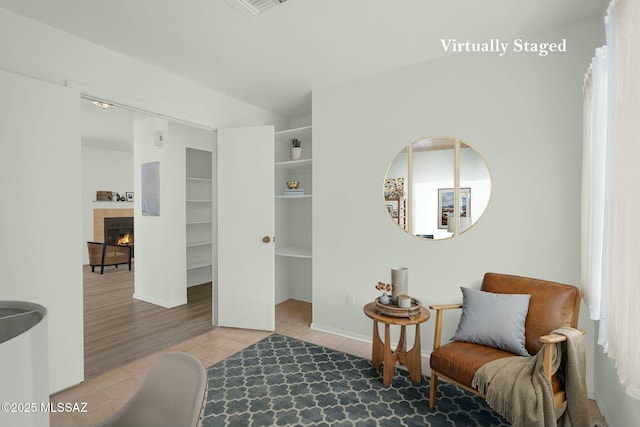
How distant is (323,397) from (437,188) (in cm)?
190

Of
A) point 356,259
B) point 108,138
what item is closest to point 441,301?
point 356,259

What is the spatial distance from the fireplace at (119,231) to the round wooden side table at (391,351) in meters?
7.22

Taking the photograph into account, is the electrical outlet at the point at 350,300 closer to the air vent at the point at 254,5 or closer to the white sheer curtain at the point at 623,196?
the white sheer curtain at the point at 623,196

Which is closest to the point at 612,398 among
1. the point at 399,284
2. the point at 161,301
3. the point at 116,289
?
the point at 399,284

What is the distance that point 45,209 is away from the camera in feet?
7.41

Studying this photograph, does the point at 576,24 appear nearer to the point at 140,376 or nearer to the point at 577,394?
the point at 577,394

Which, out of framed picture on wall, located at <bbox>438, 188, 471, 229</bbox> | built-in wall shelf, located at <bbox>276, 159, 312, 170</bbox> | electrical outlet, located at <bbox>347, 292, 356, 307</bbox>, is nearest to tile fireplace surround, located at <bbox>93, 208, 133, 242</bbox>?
built-in wall shelf, located at <bbox>276, 159, 312, 170</bbox>

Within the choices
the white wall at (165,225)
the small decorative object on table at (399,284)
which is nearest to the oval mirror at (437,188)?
the small decorative object on table at (399,284)

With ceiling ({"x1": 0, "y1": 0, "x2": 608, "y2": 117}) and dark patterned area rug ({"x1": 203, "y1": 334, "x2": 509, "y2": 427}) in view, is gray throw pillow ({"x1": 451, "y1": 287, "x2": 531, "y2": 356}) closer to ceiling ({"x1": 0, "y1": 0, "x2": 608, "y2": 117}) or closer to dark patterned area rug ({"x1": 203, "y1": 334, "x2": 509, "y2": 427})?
dark patterned area rug ({"x1": 203, "y1": 334, "x2": 509, "y2": 427})

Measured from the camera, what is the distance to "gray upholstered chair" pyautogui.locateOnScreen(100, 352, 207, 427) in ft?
3.67

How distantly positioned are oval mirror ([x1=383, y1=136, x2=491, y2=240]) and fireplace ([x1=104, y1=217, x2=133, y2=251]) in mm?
7176

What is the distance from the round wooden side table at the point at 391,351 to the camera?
7.70ft

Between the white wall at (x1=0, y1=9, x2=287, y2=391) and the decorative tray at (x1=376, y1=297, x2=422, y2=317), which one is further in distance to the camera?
the decorative tray at (x1=376, y1=297, x2=422, y2=317)

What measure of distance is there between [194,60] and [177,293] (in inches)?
121
